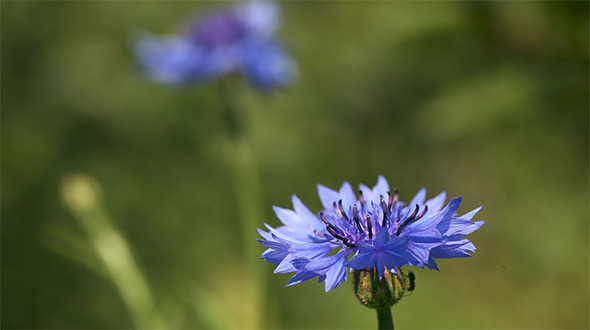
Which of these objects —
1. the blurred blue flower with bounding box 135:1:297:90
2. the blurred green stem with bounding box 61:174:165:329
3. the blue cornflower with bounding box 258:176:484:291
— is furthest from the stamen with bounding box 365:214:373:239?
the blurred blue flower with bounding box 135:1:297:90

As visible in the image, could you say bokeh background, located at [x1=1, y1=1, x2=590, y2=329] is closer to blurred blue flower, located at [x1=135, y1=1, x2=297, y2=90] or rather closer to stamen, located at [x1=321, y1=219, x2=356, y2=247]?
blurred blue flower, located at [x1=135, y1=1, x2=297, y2=90]

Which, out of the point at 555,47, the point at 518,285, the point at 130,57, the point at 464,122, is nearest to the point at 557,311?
the point at 518,285

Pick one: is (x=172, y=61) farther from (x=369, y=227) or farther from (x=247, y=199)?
(x=369, y=227)

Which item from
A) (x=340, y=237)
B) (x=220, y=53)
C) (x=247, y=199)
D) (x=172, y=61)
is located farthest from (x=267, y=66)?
(x=340, y=237)

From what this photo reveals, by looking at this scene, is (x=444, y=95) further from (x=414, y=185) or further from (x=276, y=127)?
(x=276, y=127)

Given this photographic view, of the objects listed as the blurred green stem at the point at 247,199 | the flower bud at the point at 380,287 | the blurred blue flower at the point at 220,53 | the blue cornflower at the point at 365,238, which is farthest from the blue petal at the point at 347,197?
the blurred blue flower at the point at 220,53
